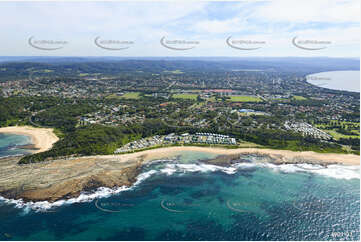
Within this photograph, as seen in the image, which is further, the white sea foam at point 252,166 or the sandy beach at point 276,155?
the sandy beach at point 276,155

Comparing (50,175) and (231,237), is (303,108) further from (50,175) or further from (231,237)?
(50,175)

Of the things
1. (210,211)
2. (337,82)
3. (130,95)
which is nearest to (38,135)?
(210,211)

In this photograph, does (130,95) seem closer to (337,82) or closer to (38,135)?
(38,135)

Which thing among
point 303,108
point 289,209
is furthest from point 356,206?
point 303,108

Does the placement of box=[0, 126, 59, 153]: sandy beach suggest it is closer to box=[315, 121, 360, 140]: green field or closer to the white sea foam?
the white sea foam

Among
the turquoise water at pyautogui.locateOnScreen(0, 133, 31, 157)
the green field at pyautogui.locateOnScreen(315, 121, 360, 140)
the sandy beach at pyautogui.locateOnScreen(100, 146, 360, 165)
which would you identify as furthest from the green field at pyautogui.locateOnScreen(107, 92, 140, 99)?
the green field at pyautogui.locateOnScreen(315, 121, 360, 140)

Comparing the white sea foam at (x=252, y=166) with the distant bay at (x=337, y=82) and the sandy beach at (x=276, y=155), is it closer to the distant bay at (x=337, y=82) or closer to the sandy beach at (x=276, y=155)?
the sandy beach at (x=276, y=155)

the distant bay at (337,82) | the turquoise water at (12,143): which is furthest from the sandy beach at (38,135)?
the distant bay at (337,82)
